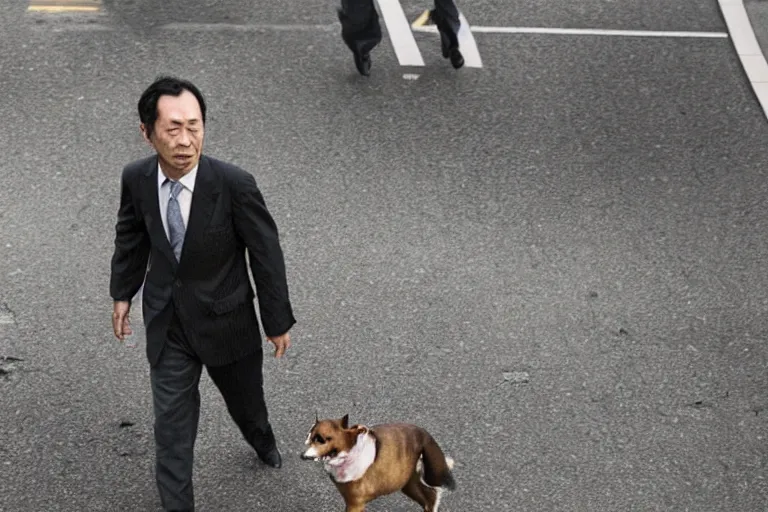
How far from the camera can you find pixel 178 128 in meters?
4.92

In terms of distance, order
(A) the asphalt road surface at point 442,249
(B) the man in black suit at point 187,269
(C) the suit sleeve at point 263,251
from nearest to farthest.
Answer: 1. (B) the man in black suit at point 187,269
2. (C) the suit sleeve at point 263,251
3. (A) the asphalt road surface at point 442,249

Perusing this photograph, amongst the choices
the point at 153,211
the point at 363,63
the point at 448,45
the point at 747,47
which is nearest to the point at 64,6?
the point at 363,63

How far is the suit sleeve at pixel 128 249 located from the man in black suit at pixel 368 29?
4.42 meters

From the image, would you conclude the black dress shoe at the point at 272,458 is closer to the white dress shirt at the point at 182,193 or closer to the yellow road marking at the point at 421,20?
the white dress shirt at the point at 182,193

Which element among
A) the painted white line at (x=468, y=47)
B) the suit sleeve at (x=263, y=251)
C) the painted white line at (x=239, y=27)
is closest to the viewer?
the suit sleeve at (x=263, y=251)

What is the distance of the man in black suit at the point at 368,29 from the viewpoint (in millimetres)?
9406

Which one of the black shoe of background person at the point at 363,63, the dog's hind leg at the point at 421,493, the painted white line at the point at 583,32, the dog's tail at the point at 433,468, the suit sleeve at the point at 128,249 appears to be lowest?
the painted white line at the point at 583,32

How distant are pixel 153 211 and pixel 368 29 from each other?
15.4 ft

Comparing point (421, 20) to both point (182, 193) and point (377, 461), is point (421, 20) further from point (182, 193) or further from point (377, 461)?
point (377, 461)

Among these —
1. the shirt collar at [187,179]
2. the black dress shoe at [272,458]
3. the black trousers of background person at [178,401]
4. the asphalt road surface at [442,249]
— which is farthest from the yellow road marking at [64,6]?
the shirt collar at [187,179]

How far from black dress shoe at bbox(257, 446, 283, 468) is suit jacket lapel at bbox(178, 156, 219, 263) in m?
1.36

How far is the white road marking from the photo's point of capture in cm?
978

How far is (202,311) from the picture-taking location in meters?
5.32

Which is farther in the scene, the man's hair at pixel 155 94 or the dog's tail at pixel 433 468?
the dog's tail at pixel 433 468
